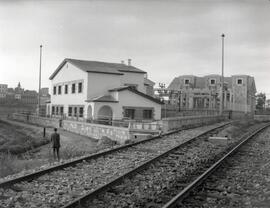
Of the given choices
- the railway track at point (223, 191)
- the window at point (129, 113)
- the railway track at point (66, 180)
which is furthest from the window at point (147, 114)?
the railway track at point (223, 191)

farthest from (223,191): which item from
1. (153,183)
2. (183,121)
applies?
(183,121)

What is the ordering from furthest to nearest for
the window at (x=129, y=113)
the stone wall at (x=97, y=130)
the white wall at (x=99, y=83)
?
the white wall at (x=99, y=83)
the window at (x=129, y=113)
the stone wall at (x=97, y=130)

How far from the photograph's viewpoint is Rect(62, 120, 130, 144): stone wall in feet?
81.3

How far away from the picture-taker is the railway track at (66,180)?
24.6 ft

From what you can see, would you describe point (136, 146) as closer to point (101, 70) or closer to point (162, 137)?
point (162, 137)

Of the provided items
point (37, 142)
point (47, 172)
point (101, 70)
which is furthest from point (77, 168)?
point (101, 70)

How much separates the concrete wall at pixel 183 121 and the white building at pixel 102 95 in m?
5.69

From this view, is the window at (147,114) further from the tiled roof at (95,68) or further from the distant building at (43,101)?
the distant building at (43,101)

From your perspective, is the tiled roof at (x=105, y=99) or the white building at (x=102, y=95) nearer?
the tiled roof at (x=105, y=99)

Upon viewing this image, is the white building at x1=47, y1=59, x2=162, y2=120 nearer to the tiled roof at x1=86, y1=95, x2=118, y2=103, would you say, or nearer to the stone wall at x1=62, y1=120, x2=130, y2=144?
the tiled roof at x1=86, y1=95, x2=118, y2=103

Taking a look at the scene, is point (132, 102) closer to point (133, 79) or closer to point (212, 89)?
point (133, 79)

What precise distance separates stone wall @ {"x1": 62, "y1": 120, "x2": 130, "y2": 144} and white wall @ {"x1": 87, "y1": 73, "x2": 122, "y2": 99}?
14.6ft

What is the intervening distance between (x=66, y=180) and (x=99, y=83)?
1134 inches

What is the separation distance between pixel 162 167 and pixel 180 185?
2737mm
